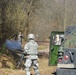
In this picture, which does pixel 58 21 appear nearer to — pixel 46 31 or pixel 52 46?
pixel 46 31

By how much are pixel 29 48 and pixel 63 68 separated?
8.40ft

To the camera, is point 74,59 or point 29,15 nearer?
point 74,59

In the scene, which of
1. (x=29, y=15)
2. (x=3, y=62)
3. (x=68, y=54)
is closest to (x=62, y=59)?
(x=68, y=54)

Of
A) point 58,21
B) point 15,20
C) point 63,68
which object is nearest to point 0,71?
point 63,68

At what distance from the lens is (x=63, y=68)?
8586 millimetres

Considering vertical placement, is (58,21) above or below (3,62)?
above

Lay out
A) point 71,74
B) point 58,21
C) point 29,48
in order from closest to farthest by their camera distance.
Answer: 1. point 71,74
2. point 29,48
3. point 58,21

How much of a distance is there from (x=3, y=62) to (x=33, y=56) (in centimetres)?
396

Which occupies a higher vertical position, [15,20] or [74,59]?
[15,20]

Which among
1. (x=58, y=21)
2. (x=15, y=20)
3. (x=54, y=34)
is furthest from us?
(x=58, y=21)

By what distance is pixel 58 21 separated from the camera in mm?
45719

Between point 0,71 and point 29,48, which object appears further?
point 0,71

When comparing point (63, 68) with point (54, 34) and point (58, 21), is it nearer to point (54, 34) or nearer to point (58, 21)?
point (54, 34)

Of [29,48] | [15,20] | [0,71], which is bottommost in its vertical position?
[0,71]
